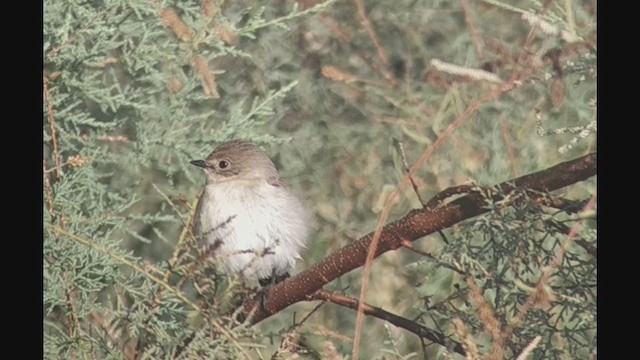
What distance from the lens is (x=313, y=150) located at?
16.5ft

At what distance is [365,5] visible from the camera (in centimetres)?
517

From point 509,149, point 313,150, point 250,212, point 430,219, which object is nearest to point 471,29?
point 509,149

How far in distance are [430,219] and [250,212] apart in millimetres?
1180

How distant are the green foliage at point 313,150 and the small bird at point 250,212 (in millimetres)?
92

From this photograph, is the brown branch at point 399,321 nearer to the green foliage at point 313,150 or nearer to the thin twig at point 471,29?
the green foliage at point 313,150

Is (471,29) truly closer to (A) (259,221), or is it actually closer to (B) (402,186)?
(A) (259,221)

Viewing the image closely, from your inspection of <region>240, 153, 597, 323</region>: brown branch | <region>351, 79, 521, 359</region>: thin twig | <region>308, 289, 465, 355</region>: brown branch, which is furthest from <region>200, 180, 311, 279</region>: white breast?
<region>351, 79, 521, 359</region>: thin twig

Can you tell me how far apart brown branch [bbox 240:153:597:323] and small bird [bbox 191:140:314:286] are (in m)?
0.75

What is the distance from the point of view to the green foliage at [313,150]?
3.05m

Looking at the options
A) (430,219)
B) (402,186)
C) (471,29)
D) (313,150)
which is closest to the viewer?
(402,186)

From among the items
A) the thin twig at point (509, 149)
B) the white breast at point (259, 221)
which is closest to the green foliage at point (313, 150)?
the thin twig at point (509, 149)

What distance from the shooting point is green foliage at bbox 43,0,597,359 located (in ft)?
10.00
